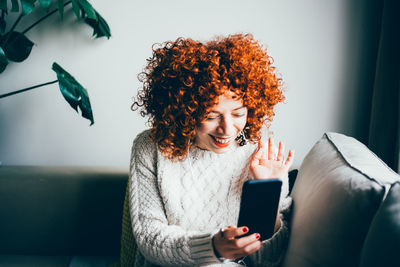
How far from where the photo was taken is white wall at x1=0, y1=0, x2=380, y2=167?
1511 mm

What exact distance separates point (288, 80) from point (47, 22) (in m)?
1.21

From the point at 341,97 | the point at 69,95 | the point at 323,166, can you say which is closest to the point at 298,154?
the point at 341,97

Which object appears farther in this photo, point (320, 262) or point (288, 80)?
point (288, 80)

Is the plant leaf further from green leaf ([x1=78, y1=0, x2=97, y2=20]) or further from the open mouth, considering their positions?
the open mouth

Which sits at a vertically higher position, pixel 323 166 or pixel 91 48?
pixel 91 48

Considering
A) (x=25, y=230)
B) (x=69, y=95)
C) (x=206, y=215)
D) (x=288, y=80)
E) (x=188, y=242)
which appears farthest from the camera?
(x=288, y=80)

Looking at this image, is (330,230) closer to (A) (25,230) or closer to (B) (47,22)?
(A) (25,230)

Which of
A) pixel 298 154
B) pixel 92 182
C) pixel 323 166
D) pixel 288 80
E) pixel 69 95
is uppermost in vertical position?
pixel 288 80

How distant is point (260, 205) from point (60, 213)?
1.07m

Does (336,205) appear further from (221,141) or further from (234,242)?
(221,141)

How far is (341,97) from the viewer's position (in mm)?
1569

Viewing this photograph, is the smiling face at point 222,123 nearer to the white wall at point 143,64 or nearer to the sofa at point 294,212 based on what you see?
the sofa at point 294,212

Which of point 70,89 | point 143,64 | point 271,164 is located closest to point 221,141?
point 271,164

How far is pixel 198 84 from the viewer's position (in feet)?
2.98
